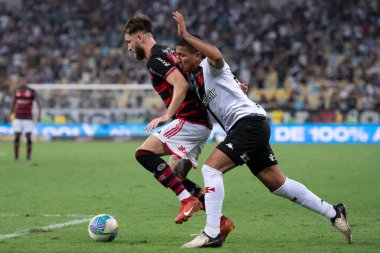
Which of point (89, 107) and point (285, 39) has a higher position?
point (285, 39)

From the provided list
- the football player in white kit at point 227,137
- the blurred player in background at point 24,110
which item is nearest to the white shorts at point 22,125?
the blurred player in background at point 24,110

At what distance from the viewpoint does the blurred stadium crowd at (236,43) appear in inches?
1371

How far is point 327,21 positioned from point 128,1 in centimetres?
1057

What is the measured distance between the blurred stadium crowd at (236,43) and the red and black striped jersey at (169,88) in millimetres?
23631

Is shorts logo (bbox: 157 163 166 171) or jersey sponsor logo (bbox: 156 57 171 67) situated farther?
jersey sponsor logo (bbox: 156 57 171 67)

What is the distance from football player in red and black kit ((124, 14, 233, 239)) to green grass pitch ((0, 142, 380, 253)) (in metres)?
0.63

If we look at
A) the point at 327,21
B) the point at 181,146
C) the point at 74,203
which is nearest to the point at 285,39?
the point at 327,21

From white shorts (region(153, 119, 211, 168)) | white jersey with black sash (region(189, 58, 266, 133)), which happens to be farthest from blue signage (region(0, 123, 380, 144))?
white jersey with black sash (region(189, 58, 266, 133))

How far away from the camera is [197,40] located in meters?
7.11

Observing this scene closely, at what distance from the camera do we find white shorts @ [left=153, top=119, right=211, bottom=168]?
8289mm

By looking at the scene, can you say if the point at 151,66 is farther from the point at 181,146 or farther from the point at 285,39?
the point at 285,39

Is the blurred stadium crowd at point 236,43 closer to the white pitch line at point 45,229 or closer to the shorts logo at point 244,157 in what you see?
the white pitch line at point 45,229

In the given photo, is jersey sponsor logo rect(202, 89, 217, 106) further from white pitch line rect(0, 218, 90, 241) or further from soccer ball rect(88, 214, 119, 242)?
white pitch line rect(0, 218, 90, 241)

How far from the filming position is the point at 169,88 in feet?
27.5
